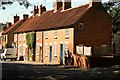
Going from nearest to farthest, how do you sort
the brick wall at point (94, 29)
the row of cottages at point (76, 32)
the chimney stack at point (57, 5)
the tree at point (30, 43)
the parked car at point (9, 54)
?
the row of cottages at point (76, 32) → the brick wall at point (94, 29) → the chimney stack at point (57, 5) → the parked car at point (9, 54) → the tree at point (30, 43)

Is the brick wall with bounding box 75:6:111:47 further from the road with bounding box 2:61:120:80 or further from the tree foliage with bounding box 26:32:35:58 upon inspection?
the tree foliage with bounding box 26:32:35:58

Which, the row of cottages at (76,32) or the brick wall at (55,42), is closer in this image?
the row of cottages at (76,32)

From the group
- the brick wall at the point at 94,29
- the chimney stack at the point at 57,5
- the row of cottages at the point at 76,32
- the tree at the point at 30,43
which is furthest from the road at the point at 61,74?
the tree at the point at 30,43

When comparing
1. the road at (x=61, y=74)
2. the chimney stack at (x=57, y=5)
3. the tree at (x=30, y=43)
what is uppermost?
the chimney stack at (x=57, y=5)

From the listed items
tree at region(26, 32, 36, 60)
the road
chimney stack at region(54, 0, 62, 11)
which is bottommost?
the road

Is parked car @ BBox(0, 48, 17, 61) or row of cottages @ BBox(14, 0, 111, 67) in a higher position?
row of cottages @ BBox(14, 0, 111, 67)

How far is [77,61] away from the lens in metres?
35.6

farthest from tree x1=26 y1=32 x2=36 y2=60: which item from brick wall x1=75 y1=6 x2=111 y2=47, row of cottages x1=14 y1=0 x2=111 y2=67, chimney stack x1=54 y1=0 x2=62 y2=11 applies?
brick wall x1=75 y1=6 x2=111 y2=47

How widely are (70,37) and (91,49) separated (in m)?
6.19

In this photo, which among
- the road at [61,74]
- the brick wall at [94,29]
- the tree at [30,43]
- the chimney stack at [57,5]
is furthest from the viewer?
the tree at [30,43]

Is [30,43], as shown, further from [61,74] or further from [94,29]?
[61,74]

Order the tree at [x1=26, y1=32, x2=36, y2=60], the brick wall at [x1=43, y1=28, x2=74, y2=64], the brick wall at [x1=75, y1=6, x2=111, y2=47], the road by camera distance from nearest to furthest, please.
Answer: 1. the road
2. the brick wall at [x1=75, y1=6, x2=111, y2=47]
3. the brick wall at [x1=43, y1=28, x2=74, y2=64]
4. the tree at [x1=26, y1=32, x2=36, y2=60]

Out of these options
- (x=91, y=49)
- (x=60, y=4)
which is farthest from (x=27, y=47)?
(x=91, y=49)

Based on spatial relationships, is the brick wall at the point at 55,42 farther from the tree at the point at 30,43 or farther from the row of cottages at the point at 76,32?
the tree at the point at 30,43
